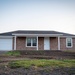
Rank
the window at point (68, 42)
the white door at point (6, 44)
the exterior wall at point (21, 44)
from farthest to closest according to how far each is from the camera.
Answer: the window at point (68, 42)
the white door at point (6, 44)
the exterior wall at point (21, 44)

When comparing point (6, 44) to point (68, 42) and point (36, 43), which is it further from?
point (68, 42)

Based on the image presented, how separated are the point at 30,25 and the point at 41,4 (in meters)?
14.9

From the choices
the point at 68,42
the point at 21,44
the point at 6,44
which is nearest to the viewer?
the point at 21,44

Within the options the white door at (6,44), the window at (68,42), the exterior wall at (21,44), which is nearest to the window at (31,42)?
the exterior wall at (21,44)

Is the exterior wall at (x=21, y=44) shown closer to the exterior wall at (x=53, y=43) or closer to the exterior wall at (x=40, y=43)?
the exterior wall at (x=40, y=43)

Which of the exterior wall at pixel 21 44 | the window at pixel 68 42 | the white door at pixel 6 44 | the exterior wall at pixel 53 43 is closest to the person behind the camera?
the exterior wall at pixel 21 44

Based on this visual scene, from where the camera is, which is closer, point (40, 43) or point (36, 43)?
point (36, 43)

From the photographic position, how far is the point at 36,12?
27.9 metres

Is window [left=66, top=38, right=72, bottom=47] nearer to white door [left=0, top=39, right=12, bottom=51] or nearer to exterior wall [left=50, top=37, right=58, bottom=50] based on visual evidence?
exterior wall [left=50, top=37, right=58, bottom=50]

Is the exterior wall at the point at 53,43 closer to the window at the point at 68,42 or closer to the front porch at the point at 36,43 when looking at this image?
the front porch at the point at 36,43

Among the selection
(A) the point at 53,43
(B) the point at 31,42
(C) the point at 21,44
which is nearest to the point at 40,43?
(B) the point at 31,42

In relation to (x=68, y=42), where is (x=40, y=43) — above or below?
below

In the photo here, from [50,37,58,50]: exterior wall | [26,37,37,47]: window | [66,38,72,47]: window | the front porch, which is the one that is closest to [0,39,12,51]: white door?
the front porch

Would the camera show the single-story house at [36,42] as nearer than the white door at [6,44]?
Yes
